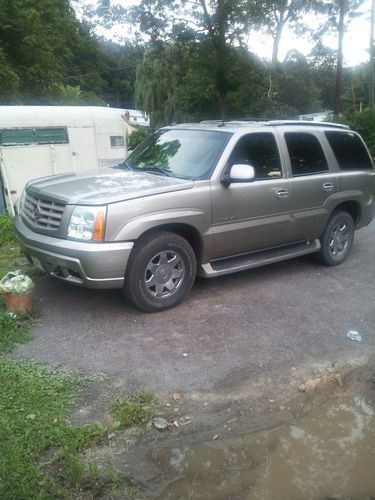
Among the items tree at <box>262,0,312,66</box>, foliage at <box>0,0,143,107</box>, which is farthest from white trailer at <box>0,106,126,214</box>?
tree at <box>262,0,312,66</box>

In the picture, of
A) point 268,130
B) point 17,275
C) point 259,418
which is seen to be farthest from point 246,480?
point 268,130

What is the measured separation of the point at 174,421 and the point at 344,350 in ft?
5.99

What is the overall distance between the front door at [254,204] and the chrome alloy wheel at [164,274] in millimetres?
511

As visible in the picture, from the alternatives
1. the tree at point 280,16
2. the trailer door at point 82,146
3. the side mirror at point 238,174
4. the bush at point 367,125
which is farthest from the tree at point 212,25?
the side mirror at point 238,174

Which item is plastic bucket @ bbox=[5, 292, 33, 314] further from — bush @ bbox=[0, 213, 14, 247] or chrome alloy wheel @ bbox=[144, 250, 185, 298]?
bush @ bbox=[0, 213, 14, 247]

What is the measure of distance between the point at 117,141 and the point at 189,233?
6549 millimetres

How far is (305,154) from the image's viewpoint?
5.96m

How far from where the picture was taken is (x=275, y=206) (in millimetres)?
5543

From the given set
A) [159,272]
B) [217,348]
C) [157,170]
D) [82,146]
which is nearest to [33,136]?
[82,146]

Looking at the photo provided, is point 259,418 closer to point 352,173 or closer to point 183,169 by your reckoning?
point 183,169

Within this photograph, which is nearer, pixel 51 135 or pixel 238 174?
pixel 238 174

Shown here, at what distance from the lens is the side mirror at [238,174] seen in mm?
4883

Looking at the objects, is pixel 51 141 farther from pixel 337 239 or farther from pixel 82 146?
pixel 337 239

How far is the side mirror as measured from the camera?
4.88 meters
